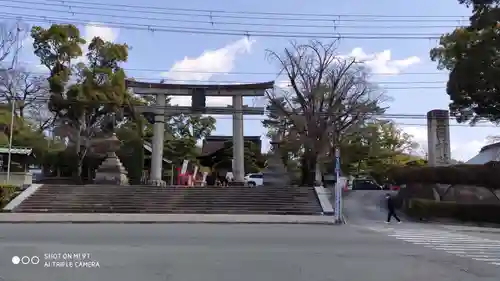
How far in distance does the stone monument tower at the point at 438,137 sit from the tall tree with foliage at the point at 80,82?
25811 millimetres

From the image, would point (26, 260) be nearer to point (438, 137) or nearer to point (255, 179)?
point (438, 137)

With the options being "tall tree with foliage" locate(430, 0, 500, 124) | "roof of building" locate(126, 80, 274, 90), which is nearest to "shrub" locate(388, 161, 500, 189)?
"tall tree with foliage" locate(430, 0, 500, 124)

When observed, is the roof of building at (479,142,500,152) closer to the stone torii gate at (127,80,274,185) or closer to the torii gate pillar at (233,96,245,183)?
the stone torii gate at (127,80,274,185)

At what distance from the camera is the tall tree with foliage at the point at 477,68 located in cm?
2712

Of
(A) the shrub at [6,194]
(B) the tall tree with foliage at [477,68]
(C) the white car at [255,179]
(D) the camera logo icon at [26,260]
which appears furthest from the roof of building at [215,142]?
(D) the camera logo icon at [26,260]

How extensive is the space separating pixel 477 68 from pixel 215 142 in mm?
40194

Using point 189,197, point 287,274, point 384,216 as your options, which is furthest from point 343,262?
point 189,197

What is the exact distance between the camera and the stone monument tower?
38603mm

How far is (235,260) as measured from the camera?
1064 centimetres

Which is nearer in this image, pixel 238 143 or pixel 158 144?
pixel 238 143

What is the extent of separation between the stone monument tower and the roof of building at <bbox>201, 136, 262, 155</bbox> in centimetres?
2604

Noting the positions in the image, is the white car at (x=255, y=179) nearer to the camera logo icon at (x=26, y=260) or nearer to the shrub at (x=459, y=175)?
the shrub at (x=459, y=175)

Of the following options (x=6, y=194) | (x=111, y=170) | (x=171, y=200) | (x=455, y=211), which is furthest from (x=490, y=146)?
(x=6, y=194)

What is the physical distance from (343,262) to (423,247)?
14.4 feet
